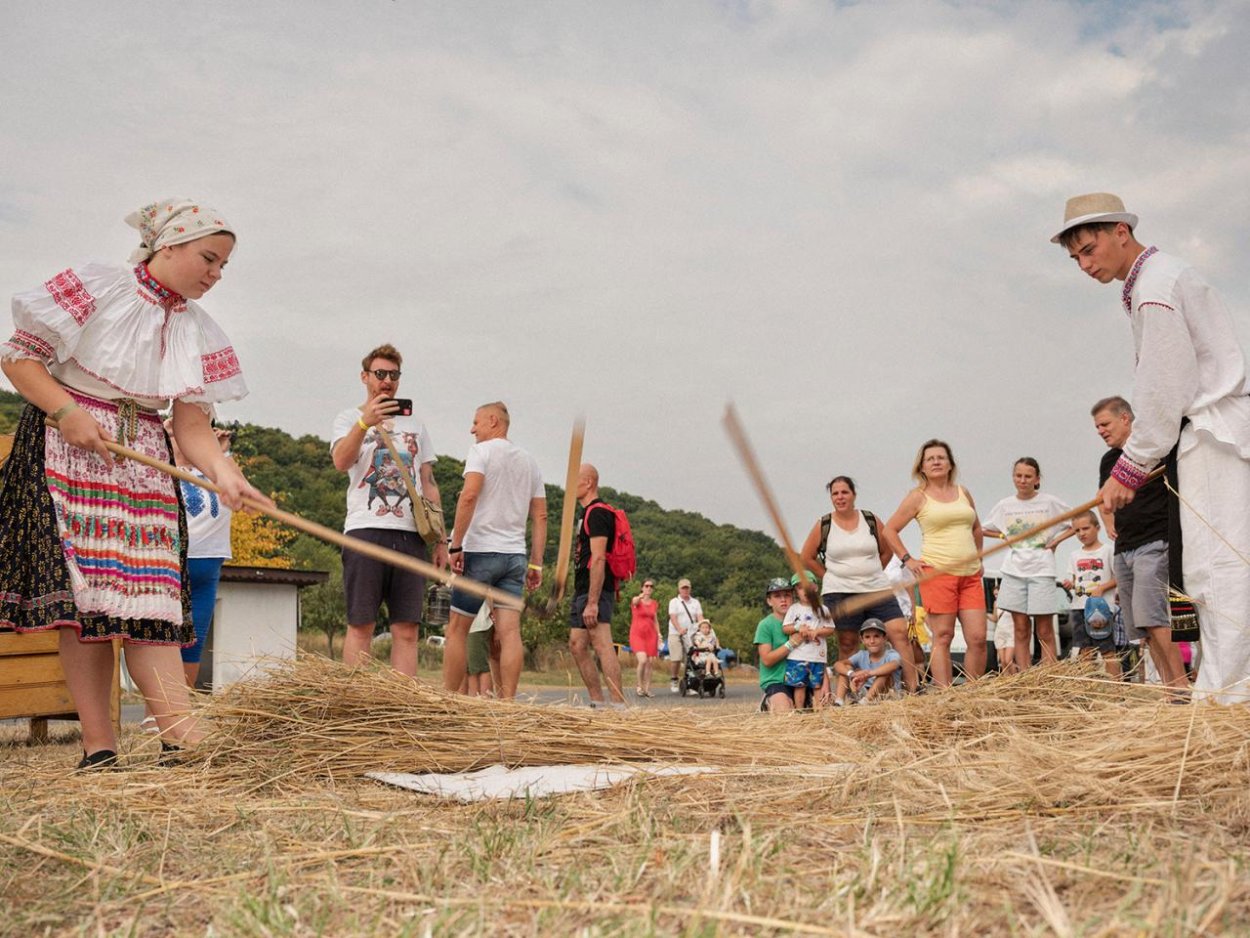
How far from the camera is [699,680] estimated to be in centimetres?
1501

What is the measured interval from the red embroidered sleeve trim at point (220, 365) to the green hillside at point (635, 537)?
1416 cm

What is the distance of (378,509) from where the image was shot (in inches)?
234

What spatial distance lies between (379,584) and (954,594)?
3.72 m

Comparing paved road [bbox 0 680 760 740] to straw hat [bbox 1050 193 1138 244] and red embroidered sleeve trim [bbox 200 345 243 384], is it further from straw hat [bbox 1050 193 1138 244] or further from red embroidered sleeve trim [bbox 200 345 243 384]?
straw hat [bbox 1050 193 1138 244]

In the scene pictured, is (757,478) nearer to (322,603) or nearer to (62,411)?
(62,411)

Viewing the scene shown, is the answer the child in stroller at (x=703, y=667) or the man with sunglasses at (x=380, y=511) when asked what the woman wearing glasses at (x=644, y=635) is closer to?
the child in stroller at (x=703, y=667)

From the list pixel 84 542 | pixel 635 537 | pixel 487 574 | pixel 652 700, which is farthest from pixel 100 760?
pixel 635 537

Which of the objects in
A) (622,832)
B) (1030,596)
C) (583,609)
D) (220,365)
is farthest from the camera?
(1030,596)

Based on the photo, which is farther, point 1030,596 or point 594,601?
point 1030,596

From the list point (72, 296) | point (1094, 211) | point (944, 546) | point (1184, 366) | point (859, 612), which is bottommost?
point (859, 612)

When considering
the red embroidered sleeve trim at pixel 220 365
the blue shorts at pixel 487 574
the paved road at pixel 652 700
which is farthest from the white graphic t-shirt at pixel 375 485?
the paved road at pixel 652 700

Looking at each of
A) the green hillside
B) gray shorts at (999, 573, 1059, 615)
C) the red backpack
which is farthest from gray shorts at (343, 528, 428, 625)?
the green hillside

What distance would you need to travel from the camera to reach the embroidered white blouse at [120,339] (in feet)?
13.2

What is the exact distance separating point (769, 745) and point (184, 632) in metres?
2.19
